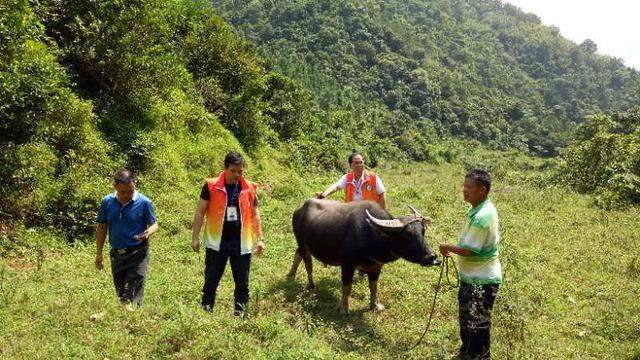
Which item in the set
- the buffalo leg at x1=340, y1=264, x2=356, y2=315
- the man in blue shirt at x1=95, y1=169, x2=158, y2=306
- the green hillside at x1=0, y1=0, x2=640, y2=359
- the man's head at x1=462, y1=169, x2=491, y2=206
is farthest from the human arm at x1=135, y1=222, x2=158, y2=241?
the man's head at x1=462, y1=169, x2=491, y2=206

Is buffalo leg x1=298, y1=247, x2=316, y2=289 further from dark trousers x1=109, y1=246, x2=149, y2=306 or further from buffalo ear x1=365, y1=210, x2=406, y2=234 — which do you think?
dark trousers x1=109, y1=246, x2=149, y2=306

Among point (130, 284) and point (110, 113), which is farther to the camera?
point (110, 113)

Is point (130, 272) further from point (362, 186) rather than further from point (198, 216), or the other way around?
point (362, 186)

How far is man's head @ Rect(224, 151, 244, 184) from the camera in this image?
554 cm

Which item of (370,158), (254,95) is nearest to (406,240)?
(254,95)

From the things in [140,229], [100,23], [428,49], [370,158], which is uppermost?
[428,49]

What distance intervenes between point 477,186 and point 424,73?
260 feet

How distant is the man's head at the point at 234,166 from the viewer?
18.2 ft

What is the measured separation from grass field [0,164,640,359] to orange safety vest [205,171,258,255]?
79 cm

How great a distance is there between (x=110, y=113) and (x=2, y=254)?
19.1ft

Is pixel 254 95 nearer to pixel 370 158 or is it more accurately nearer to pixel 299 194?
pixel 299 194

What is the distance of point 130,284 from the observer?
5.78m

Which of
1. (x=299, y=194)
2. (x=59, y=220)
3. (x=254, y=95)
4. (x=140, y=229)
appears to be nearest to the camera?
(x=140, y=229)

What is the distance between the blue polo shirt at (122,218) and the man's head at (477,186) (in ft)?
11.5
